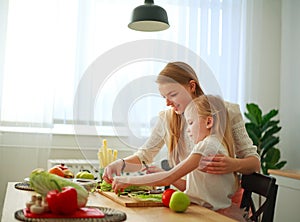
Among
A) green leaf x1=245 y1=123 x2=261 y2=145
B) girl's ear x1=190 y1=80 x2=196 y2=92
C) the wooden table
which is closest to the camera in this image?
the wooden table

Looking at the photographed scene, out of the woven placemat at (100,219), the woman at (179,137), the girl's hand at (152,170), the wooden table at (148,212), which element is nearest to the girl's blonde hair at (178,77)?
the woman at (179,137)

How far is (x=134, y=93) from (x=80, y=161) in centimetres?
204

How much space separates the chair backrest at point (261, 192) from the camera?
1.70 metres

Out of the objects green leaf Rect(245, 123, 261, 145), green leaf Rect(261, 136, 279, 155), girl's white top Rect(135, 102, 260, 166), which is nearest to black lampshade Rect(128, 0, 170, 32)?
girl's white top Rect(135, 102, 260, 166)

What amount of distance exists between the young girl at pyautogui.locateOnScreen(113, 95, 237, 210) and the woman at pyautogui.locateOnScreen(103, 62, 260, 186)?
0.04m

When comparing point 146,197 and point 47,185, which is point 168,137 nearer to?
point 146,197

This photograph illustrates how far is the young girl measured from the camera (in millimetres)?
1678

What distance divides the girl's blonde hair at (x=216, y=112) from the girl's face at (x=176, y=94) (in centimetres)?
4

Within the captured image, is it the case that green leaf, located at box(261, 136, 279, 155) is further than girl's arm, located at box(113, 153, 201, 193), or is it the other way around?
green leaf, located at box(261, 136, 279, 155)

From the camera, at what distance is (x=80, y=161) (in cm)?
356

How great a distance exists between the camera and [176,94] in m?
1.79

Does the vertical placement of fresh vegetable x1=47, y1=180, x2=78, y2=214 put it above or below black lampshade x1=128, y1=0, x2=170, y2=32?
below

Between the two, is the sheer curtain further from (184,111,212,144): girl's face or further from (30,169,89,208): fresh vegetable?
(30,169,89,208): fresh vegetable

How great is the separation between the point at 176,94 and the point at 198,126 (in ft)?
0.49
